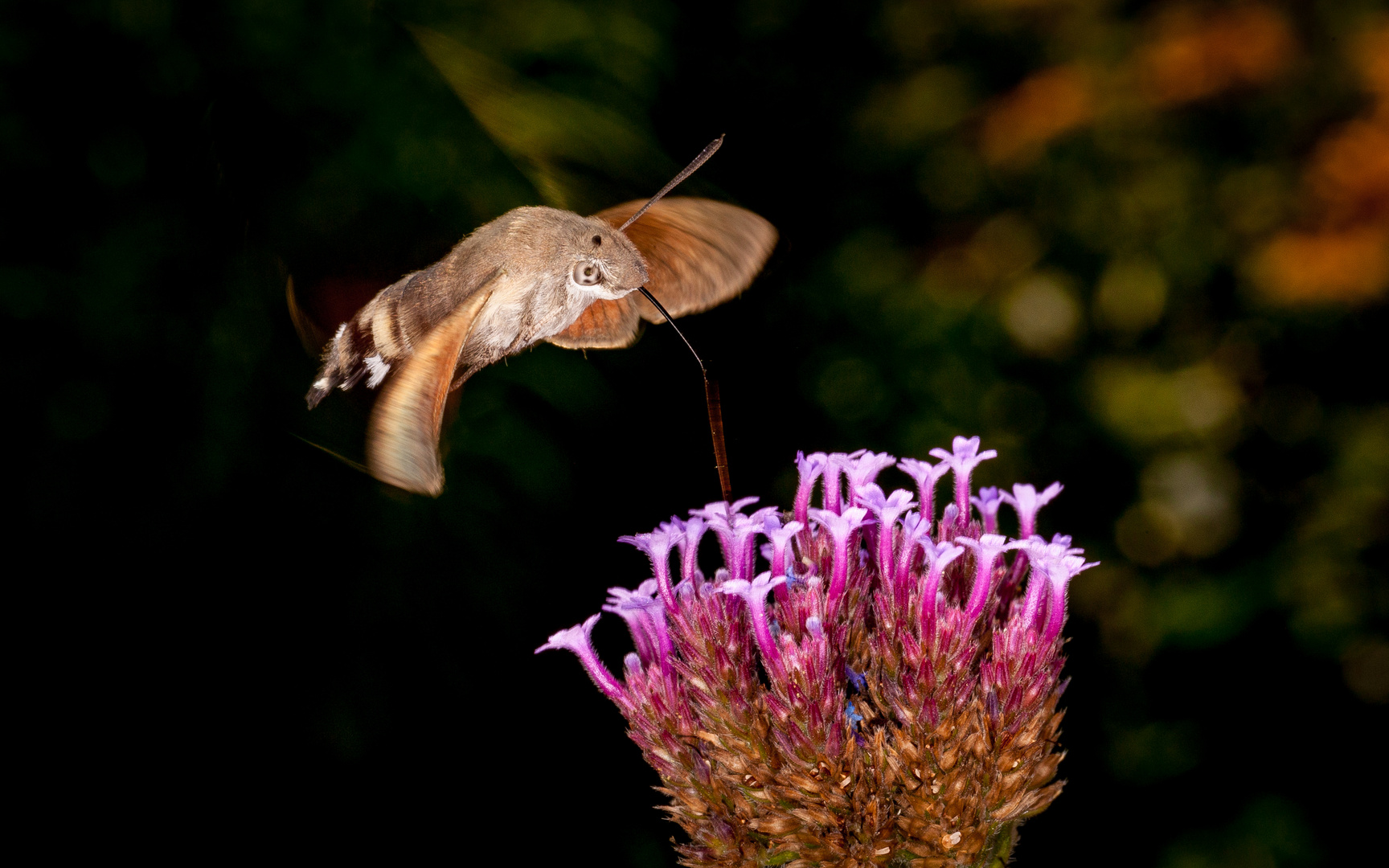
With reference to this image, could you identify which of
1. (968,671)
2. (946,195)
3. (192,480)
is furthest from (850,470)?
(192,480)

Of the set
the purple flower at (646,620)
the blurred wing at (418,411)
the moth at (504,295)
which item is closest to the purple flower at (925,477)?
the moth at (504,295)

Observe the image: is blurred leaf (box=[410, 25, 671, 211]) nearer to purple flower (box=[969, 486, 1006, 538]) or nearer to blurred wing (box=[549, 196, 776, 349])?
blurred wing (box=[549, 196, 776, 349])

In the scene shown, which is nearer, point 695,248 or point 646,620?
point 646,620

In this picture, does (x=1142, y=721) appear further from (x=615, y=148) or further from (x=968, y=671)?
(x=615, y=148)

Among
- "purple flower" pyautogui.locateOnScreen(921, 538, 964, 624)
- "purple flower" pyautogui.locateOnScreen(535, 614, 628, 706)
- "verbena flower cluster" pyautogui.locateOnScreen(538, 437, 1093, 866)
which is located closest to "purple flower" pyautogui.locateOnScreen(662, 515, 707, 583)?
"verbena flower cluster" pyautogui.locateOnScreen(538, 437, 1093, 866)

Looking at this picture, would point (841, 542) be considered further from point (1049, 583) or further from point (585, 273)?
point (585, 273)

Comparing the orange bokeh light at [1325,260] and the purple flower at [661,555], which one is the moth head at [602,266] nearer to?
the purple flower at [661,555]

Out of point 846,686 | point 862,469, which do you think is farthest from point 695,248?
point 846,686
